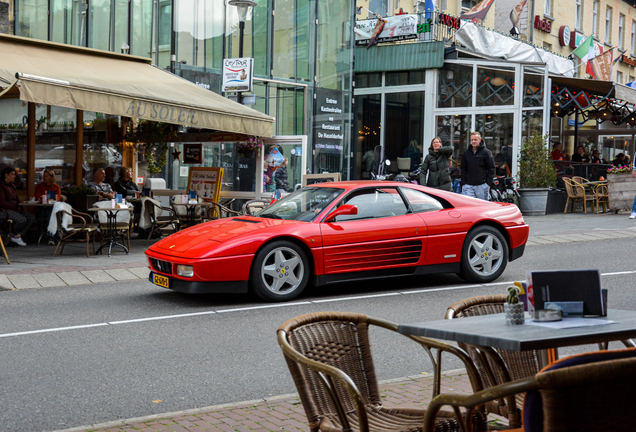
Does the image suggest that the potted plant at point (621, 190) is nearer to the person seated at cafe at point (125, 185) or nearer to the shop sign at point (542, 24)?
the person seated at cafe at point (125, 185)

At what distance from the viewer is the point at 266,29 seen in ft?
74.9

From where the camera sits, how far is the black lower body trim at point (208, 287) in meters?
8.32

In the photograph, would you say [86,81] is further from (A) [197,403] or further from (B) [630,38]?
(B) [630,38]

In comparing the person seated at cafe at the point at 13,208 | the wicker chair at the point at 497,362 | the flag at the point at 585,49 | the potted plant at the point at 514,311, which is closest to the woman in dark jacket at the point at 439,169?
the person seated at cafe at the point at 13,208

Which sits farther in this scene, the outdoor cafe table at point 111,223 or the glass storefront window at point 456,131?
the glass storefront window at point 456,131

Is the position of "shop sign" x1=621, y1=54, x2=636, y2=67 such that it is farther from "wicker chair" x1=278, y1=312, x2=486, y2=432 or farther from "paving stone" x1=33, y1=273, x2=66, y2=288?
"wicker chair" x1=278, y1=312, x2=486, y2=432

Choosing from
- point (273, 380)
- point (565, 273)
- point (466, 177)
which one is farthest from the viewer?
point (466, 177)

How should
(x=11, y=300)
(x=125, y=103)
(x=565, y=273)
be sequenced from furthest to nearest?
1. (x=125, y=103)
2. (x=11, y=300)
3. (x=565, y=273)

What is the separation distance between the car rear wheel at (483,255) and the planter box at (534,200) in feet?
36.9

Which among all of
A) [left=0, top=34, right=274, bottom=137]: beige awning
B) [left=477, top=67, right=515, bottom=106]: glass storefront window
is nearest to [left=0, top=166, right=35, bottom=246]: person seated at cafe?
[left=0, top=34, right=274, bottom=137]: beige awning

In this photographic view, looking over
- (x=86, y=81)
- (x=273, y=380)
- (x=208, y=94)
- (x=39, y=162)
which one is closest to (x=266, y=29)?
(x=208, y=94)

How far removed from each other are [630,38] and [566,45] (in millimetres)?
9355

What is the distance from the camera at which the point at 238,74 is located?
695 inches

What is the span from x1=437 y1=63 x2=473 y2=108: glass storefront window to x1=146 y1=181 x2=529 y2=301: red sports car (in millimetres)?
15060
